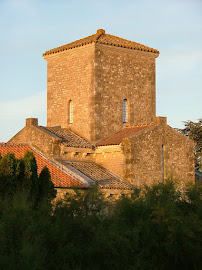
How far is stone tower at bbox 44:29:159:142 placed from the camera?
34.6 metres

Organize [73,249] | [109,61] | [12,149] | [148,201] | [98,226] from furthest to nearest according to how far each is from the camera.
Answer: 1. [109,61]
2. [12,149]
3. [148,201]
4. [98,226]
5. [73,249]

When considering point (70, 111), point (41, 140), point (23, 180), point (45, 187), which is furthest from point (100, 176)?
point (23, 180)

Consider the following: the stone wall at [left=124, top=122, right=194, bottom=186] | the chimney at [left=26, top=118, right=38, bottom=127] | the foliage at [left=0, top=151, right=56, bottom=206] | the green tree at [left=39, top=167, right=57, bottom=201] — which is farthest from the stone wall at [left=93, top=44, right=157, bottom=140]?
the foliage at [left=0, top=151, right=56, bottom=206]

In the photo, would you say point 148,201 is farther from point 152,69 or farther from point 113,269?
point 152,69

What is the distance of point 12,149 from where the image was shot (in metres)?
32.4

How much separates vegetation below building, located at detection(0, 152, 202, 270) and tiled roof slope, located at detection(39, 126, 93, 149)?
316 inches

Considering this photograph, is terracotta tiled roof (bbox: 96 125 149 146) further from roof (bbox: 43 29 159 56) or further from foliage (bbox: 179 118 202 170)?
foliage (bbox: 179 118 202 170)

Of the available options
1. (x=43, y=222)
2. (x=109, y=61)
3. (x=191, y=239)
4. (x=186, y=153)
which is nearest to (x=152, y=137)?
(x=186, y=153)

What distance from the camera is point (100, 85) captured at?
3469 centimetres

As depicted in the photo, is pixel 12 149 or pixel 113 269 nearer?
pixel 113 269

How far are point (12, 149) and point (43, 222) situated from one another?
37.7 ft

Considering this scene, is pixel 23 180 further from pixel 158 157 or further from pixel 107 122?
pixel 107 122

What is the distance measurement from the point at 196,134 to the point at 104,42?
52.3 ft

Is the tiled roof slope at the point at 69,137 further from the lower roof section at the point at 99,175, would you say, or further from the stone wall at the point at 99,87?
the lower roof section at the point at 99,175
